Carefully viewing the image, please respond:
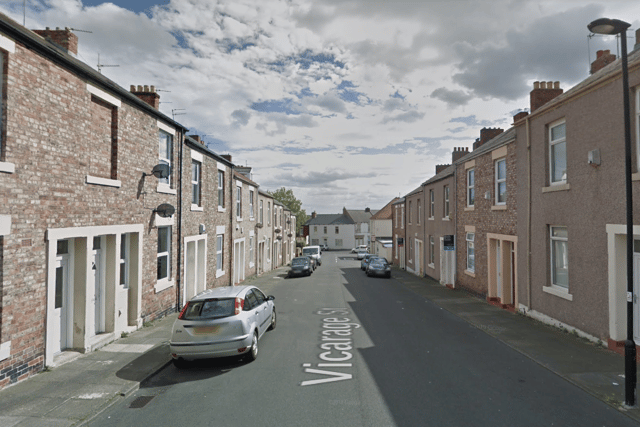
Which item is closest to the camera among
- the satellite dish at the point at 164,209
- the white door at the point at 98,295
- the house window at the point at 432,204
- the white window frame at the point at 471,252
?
the white door at the point at 98,295

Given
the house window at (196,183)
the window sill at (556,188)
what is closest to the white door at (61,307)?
the house window at (196,183)

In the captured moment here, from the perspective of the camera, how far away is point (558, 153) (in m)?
11.0

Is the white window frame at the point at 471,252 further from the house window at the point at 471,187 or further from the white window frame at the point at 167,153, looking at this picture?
the white window frame at the point at 167,153

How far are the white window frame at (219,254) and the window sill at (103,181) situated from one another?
27.9ft

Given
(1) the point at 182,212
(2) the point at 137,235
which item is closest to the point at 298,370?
(2) the point at 137,235

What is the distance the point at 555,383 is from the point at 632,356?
1408mm

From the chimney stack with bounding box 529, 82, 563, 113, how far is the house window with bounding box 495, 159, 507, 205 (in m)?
2.39

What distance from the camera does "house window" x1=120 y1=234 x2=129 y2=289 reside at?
1075 cm

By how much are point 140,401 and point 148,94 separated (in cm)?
1107

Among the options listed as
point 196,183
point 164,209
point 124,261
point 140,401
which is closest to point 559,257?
point 140,401

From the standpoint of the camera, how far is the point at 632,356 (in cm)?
588

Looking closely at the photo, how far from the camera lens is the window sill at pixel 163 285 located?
1223 centimetres

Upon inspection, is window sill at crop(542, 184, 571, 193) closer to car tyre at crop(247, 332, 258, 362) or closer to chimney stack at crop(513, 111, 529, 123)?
chimney stack at crop(513, 111, 529, 123)

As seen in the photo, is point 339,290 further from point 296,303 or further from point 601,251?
point 601,251
